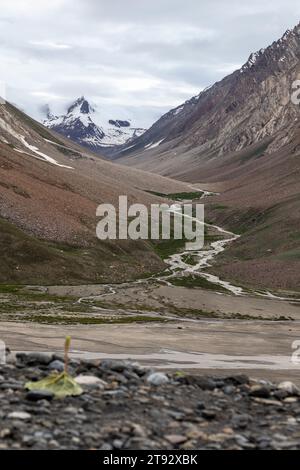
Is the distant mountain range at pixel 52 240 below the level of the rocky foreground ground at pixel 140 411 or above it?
above

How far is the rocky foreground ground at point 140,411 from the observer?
14359 mm

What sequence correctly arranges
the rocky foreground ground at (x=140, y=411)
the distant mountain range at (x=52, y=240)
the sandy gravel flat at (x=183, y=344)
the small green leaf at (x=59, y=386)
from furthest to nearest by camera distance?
the distant mountain range at (x=52, y=240) < the sandy gravel flat at (x=183, y=344) < the small green leaf at (x=59, y=386) < the rocky foreground ground at (x=140, y=411)

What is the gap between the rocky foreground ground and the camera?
47.1 ft

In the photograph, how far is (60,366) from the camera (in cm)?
1983

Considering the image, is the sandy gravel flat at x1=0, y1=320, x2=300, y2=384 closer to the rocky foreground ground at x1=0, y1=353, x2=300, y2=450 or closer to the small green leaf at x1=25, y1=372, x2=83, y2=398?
the rocky foreground ground at x1=0, y1=353, x2=300, y2=450

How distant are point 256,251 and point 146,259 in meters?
31.4

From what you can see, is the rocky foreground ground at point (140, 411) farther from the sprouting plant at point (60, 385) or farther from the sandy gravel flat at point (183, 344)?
the sandy gravel flat at point (183, 344)

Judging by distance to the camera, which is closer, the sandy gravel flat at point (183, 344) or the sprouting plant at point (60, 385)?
the sprouting plant at point (60, 385)

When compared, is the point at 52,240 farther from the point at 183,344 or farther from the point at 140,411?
the point at 140,411

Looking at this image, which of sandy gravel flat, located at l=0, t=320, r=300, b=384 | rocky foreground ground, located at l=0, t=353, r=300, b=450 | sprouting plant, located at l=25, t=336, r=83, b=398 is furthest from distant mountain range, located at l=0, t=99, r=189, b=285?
sprouting plant, located at l=25, t=336, r=83, b=398

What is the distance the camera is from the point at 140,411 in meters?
16.5


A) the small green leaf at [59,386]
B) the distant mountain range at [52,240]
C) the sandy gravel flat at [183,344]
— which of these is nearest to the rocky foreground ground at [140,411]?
the small green leaf at [59,386]

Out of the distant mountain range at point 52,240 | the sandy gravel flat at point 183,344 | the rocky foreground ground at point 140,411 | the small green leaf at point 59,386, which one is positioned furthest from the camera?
the distant mountain range at point 52,240
